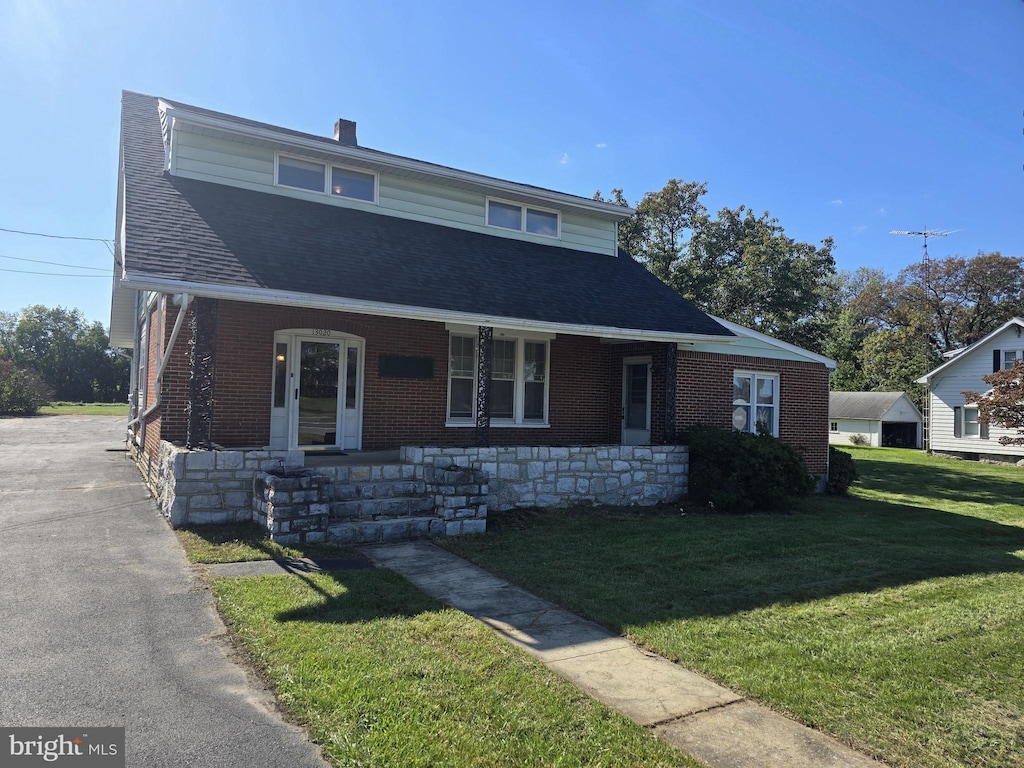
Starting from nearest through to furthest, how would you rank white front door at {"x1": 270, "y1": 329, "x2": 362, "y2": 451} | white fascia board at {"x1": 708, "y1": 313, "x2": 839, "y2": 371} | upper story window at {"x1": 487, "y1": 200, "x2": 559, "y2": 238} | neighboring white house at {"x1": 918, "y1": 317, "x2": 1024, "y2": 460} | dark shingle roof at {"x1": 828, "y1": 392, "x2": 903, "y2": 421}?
white front door at {"x1": 270, "y1": 329, "x2": 362, "y2": 451} → white fascia board at {"x1": 708, "y1": 313, "x2": 839, "y2": 371} → upper story window at {"x1": 487, "y1": 200, "x2": 559, "y2": 238} → neighboring white house at {"x1": 918, "y1": 317, "x2": 1024, "y2": 460} → dark shingle roof at {"x1": 828, "y1": 392, "x2": 903, "y2": 421}

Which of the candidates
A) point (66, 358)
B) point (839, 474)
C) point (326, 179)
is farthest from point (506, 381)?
point (66, 358)

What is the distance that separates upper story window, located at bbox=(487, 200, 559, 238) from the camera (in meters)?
14.2

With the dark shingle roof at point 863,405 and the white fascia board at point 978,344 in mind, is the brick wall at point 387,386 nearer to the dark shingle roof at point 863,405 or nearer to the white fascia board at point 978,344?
the white fascia board at point 978,344

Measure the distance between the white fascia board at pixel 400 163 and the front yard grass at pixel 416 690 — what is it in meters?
8.46

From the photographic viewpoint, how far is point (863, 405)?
1564 inches

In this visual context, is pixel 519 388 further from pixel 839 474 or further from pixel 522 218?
→ pixel 839 474

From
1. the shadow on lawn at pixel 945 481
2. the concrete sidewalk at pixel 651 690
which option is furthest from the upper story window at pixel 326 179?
the shadow on lawn at pixel 945 481

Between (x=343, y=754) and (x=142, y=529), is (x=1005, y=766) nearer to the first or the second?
(x=343, y=754)

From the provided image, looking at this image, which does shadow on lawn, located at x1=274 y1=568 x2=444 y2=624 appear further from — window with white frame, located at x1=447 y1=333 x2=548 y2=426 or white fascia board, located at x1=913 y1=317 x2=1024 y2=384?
white fascia board, located at x1=913 y1=317 x2=1024 y2=384

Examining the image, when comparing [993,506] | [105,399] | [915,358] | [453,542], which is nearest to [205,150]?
[453,542]

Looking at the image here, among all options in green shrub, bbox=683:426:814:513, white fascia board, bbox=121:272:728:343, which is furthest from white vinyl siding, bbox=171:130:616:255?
green shrub, bbox=683:426:814:513

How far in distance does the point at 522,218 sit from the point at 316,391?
247 inches

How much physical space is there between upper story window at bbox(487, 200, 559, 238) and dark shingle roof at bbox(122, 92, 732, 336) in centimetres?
59

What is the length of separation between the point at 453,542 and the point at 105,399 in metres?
57.0
